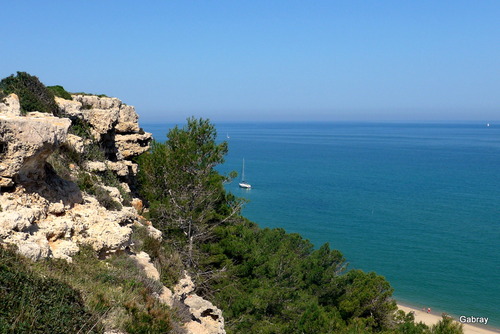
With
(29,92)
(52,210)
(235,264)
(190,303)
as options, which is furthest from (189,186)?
(52,210)

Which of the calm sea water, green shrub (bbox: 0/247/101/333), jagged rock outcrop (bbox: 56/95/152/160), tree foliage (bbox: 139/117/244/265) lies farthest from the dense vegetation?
the calm sea water

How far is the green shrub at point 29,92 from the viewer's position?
1609 cm

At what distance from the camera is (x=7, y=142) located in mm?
7613

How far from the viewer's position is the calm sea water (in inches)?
1417

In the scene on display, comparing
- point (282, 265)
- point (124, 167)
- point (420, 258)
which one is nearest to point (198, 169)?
point (124, 167)

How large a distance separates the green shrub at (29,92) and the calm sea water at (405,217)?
31.3 metres

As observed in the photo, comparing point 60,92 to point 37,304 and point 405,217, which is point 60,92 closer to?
point 37,304

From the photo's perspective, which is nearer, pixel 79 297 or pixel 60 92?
pixel 79 297

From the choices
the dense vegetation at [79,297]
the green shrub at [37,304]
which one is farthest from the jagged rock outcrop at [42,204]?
the green shrub at [37,304]

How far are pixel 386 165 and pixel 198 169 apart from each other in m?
90.9

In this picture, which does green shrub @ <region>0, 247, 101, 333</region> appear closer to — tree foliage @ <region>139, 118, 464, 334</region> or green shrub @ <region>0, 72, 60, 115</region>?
tree foliage @ <region>139, 118, 464, 334</region>

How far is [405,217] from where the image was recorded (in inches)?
2138

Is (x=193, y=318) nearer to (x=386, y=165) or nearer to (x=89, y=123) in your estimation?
(x=89, y=123)

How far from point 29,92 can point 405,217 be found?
163ft
